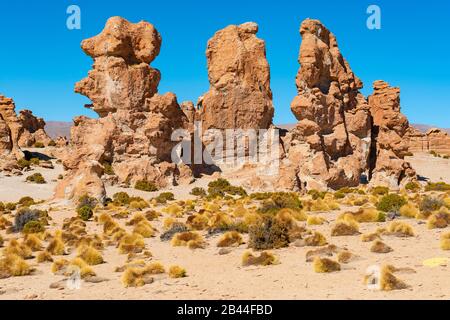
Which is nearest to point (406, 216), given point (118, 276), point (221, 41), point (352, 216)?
point (352, 216)

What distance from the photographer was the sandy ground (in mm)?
8008

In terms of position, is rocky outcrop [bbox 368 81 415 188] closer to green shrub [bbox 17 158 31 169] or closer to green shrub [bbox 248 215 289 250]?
green shrub [bbox 248 215 289 250]

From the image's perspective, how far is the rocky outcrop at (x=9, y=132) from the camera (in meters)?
38.4

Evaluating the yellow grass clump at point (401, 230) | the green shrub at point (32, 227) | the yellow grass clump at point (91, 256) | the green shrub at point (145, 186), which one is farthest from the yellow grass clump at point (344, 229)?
the green shrub at point (145, 186)

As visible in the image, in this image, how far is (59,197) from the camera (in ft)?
88.7

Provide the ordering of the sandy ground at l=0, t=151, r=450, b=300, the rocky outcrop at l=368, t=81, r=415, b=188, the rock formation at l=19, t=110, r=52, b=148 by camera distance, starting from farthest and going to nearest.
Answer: the rock formation at l=19, t=110, r=52, b=148 < the rocky outcrop at l=368, t=81, r=415, b=188 < the sandy ground at l=0, t=151, r=450, b=300

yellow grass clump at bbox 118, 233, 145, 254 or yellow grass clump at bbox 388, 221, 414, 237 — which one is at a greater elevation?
yellow grass clump at bbox 388, 221, 414, 237

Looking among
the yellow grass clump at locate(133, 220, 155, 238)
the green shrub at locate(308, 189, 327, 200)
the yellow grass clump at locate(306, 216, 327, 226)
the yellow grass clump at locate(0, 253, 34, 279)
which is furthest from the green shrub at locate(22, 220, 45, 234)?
the green shrub at locate(308, 189, 327, 200)

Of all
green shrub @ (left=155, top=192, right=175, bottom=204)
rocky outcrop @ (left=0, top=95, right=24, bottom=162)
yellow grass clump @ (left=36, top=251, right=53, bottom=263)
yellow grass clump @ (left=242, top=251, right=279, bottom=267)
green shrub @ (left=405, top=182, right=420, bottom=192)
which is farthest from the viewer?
rocky outcrop @ (left=0, top=95, right=24, bottom=162)

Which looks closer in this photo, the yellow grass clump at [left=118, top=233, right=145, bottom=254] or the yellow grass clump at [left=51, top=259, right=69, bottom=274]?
the yellow grass clump at [left=51, top=259, right=69, bottom=274]

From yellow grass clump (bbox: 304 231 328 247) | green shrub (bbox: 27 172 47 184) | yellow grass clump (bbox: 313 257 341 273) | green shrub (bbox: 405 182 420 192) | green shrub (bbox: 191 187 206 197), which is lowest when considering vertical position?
yellow grass clump (bbox: 313 257 341 273)

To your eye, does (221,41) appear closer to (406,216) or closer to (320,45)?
(320,45)

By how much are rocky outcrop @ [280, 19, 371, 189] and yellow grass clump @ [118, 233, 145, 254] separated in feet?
64.7
